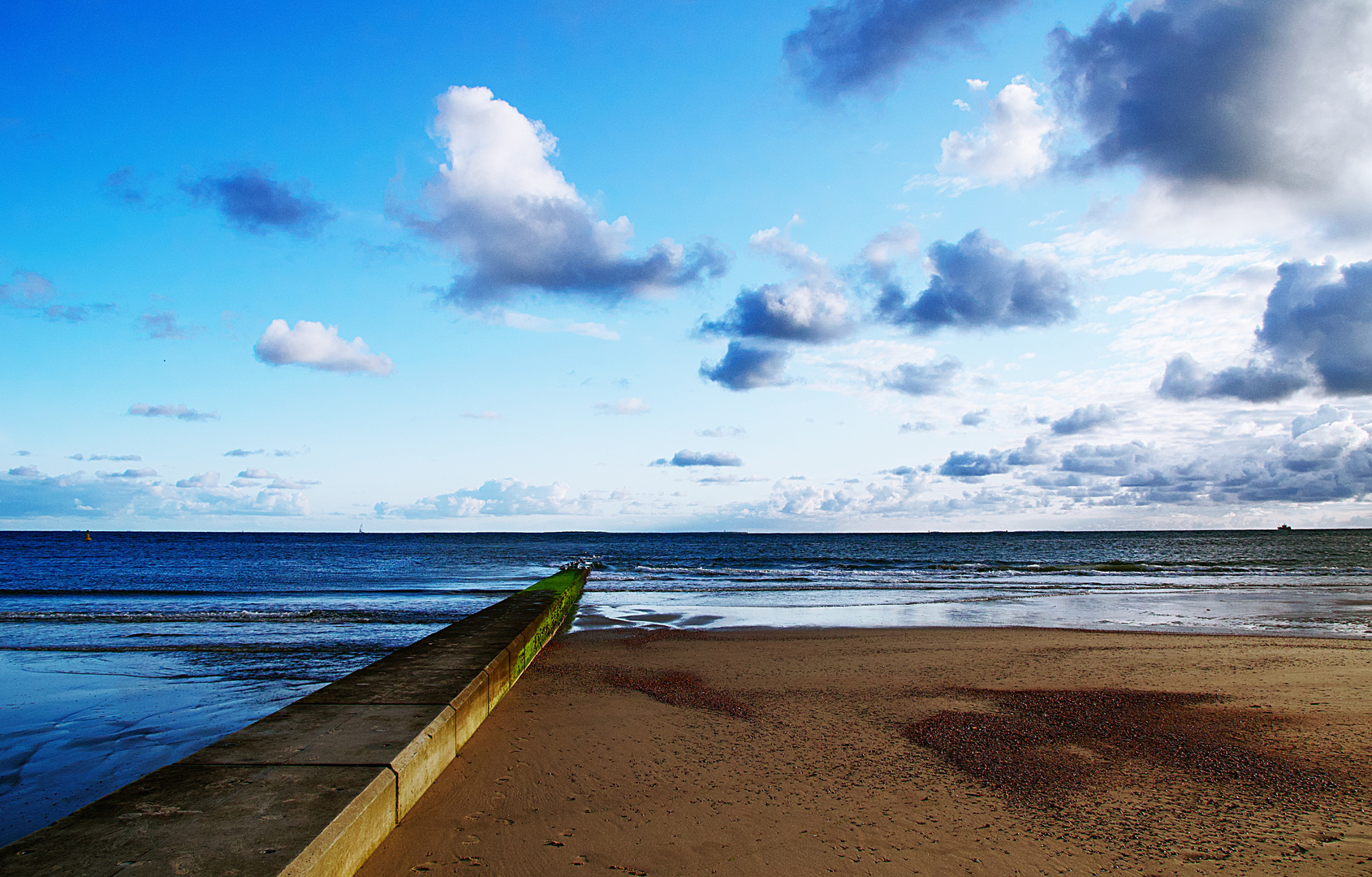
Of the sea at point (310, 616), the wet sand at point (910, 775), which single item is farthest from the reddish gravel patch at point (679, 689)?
the sea at point (310, 616)

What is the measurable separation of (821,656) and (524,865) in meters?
7.30

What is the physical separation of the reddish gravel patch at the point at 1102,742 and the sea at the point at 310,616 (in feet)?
21.6

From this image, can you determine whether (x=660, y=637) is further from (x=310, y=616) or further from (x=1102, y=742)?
(x=310, y=616)

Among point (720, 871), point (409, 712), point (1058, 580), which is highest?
point (409, 712)

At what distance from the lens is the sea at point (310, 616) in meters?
6.62

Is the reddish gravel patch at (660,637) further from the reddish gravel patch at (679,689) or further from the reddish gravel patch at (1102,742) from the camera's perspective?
the reddish gravel patch at (1102,742)

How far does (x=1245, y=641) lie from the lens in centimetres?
1172

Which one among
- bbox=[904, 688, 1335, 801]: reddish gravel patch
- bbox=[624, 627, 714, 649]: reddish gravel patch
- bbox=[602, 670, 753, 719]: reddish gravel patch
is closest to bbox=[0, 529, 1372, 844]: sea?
bbox=[624, 627, 714, 649]: reddish gravel patch

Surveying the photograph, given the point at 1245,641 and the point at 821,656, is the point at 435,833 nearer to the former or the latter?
the point at 821,656

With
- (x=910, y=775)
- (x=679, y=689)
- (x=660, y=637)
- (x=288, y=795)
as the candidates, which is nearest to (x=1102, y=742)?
(x=910, y=775)

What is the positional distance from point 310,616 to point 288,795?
14.8 metres

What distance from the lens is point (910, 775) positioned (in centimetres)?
516

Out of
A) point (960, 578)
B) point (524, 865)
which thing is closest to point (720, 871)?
point (524, 865)

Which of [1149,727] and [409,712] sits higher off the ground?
[409,712]
